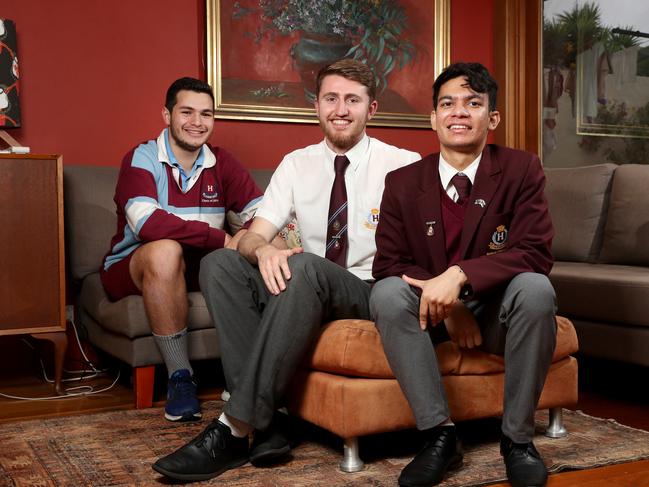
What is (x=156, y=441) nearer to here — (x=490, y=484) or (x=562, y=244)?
(x=490, y=484)

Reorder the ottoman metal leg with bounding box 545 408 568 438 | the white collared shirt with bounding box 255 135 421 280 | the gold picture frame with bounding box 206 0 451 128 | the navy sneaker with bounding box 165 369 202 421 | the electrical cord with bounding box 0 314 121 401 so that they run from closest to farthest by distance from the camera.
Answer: the ottoman metal leg with bounding box 545 408 568 438, the white collared shirt with bounding box 255 135 421 280, the navy sneaker with bounding box 165 369 202 421, the electrical cord with bounding box 0 314 121 401, the gold picture frame with bounding box 206 0 451 128

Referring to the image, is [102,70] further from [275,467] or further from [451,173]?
[275,467]

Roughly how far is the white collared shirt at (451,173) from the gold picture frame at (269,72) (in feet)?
5.78

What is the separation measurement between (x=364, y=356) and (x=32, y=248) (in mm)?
1476

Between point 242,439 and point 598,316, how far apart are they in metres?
1.41

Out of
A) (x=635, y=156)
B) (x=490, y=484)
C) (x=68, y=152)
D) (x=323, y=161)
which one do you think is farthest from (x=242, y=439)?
(x=635, y=156)

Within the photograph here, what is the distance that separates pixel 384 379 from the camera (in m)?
1.87

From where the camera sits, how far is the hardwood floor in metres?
2.41

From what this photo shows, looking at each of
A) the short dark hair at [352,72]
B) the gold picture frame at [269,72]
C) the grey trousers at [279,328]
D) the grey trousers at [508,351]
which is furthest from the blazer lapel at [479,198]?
the gold picture frame at [269,72]

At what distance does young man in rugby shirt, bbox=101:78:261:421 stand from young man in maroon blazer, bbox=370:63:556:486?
0.82 meters

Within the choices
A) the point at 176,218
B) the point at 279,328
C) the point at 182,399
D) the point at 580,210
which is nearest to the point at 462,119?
the point at 279,328

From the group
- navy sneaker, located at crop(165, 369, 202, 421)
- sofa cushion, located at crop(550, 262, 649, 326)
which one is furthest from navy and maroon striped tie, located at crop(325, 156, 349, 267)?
sofa cushion, located at crop(550, 262, 649, 326)

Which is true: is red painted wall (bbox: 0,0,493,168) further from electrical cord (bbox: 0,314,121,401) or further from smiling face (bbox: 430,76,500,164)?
smiling face (bbox: 430,76,500,164)

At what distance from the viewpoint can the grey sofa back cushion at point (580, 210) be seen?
3.28 metres
